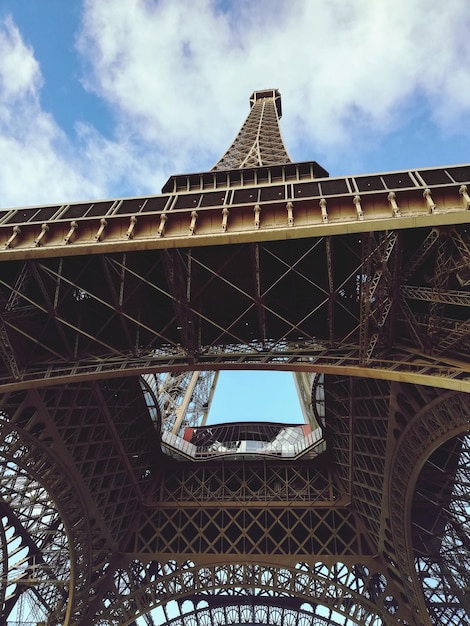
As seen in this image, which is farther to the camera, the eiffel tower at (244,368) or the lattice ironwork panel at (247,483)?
the lattice ironwork panel at (247,483)

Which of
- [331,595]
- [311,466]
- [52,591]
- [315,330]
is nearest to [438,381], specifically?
[315,330]

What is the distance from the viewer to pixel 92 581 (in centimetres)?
2691

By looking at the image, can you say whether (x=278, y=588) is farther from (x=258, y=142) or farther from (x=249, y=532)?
(x=258, y=142)

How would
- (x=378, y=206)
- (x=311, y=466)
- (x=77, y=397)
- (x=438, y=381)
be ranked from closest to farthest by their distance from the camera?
(x=438, y=381) < (x=378, y=206) < (x=77, y=397) < (x=311, y=466)

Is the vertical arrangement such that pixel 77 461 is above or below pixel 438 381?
above

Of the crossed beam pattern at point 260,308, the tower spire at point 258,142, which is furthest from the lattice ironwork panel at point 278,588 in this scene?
the tower spire at point 258,142

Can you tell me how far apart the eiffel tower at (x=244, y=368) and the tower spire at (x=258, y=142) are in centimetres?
80

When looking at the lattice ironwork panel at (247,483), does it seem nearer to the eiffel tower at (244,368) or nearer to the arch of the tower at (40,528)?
the eiffel tower at (244,368)

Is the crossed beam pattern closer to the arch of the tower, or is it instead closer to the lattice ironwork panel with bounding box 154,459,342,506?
the arch of the tower

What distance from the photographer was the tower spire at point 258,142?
3455cm

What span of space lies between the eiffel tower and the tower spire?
2.63 ft

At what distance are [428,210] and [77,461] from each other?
18.8m

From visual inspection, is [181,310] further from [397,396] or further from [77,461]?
[77,461]

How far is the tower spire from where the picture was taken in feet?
113
